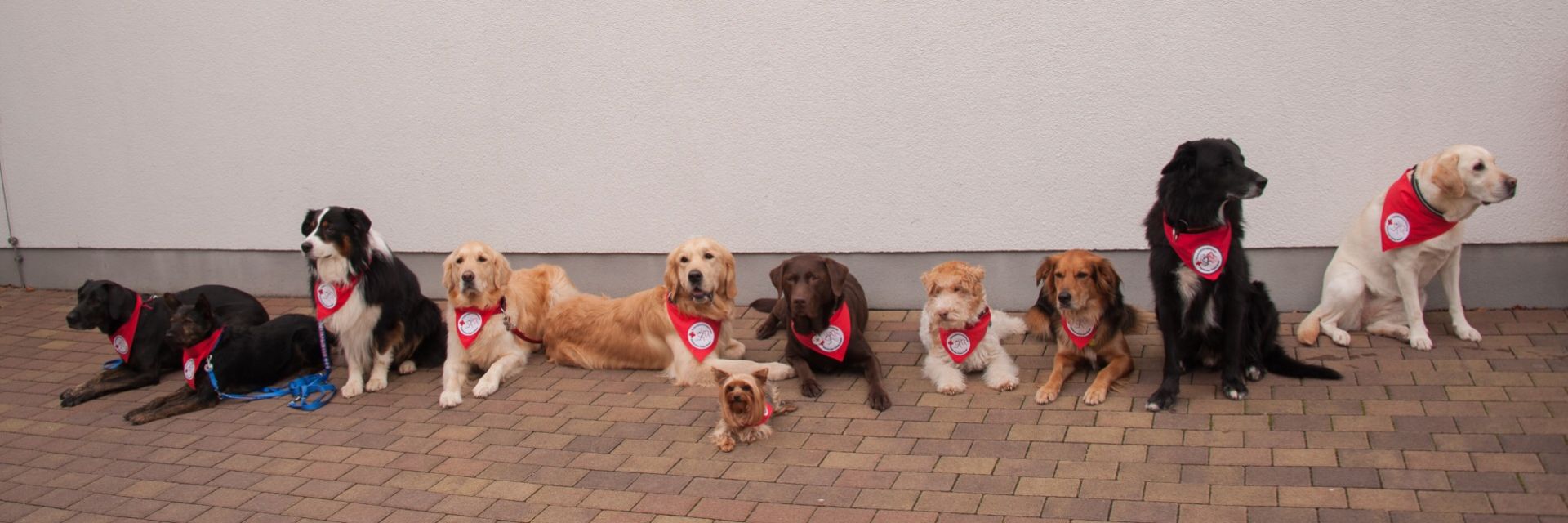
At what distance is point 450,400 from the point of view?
6.15 m

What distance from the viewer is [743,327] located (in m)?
7.18

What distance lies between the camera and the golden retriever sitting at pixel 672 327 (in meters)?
6.09

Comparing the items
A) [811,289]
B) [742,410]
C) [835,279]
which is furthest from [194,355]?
[835,279]

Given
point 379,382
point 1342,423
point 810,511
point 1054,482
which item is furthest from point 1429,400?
point 379,382

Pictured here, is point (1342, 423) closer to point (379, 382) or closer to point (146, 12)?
point (379, 382)

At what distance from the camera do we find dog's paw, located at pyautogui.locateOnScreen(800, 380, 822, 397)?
5.73m

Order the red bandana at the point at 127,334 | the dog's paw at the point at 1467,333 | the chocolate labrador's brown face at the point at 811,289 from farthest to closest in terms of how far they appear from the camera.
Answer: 1. the red bandana at the point at 127,334
2. the chocolate labrador's brown face at the point at 811,289
3. the dog's paw at the point at 1467,333

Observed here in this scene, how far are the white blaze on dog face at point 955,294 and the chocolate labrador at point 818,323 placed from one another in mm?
444

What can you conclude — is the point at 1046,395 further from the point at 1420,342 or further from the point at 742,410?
the point at 1420,342

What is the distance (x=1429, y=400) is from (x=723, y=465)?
3065 millimetres

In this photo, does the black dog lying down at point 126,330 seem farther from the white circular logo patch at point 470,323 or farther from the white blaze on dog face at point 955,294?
the white blaze on dog face at point 955,294

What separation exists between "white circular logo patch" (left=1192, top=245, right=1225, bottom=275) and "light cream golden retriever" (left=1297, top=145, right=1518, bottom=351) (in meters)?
1.05

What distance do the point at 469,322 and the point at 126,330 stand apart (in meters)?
2.25

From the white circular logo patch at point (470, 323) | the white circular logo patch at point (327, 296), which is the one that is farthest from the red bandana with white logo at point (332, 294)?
the white circular logo patch at point (470, 323)
